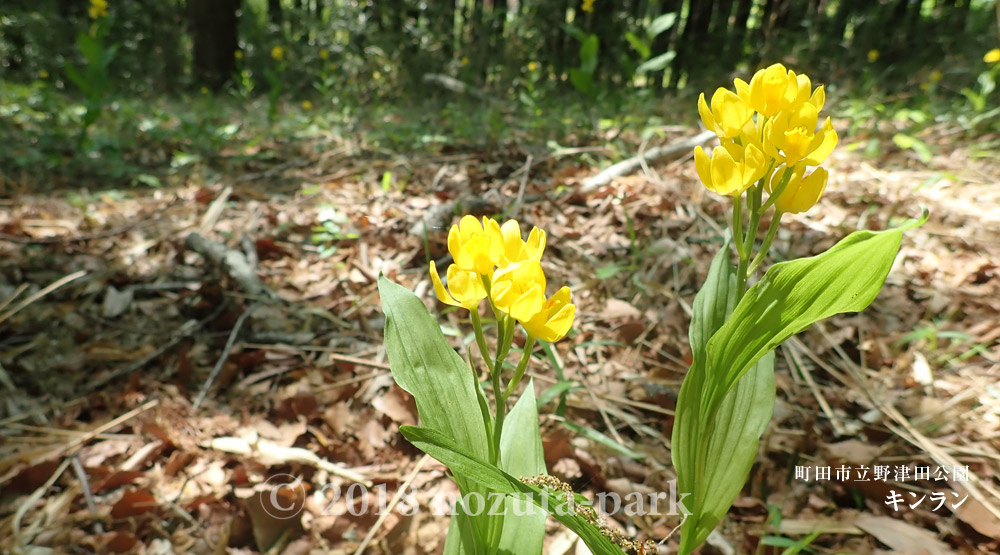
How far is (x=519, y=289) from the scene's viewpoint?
744mm

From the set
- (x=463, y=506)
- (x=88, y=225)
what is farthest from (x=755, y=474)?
(x=88, y=225)

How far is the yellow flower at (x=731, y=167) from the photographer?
805 mm

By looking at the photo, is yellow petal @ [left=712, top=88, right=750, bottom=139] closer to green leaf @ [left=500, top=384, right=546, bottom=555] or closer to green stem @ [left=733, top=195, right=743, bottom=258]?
green stem @ [left=733, top=195, right=743, bottom=258]

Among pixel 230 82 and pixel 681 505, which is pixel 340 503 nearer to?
pixel 681 505

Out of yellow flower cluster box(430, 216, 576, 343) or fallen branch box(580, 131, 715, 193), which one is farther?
fallen branch box(580, 131, 715, 193)

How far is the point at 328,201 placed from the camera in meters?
2.75

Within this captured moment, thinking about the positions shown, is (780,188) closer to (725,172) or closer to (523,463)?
(725,172)

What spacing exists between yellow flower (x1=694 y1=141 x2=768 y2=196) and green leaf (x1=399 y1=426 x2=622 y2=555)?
1.72 feet

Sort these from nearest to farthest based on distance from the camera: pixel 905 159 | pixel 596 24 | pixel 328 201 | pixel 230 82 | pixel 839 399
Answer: pixel 839 399 → pixel 328 201 → pixel 905 159 → pixel 596 24 → pixel 230 82

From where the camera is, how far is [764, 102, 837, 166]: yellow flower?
79 centimetres

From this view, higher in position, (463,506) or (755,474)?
(463,506)

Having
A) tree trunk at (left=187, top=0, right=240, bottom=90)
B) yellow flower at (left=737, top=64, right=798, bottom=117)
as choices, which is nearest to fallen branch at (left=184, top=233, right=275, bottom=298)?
yellow flower at (left=737, top=64, right=798, bottom=117)

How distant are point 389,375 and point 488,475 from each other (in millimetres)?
1002

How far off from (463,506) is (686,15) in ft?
24.7
